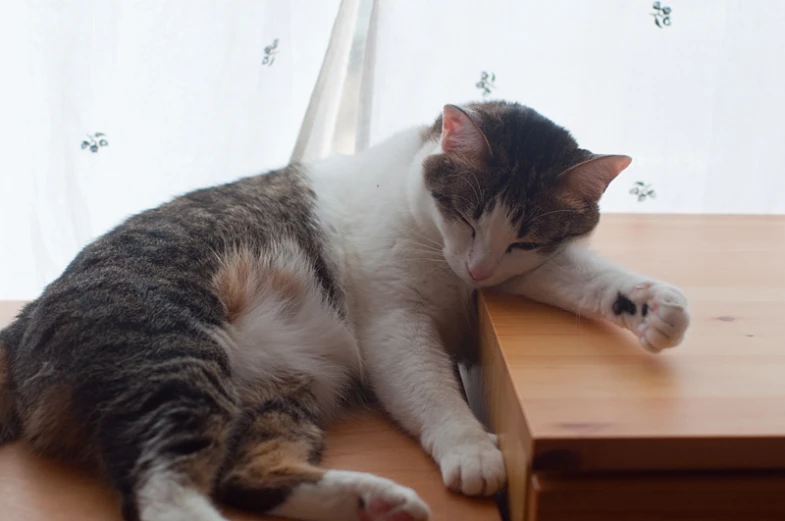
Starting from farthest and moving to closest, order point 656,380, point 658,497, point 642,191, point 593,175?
point 642,191
point 593,175
point 656,380
point 658,497

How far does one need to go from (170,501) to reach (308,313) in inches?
17.2

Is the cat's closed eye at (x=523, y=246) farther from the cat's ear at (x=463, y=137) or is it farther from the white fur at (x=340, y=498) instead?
the white fur at (x=340, y=498)

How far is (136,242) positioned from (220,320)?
199mm

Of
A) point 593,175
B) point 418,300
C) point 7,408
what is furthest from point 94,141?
point 593,175

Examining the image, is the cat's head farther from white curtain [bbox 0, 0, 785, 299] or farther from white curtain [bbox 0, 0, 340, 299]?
white curtain [bbox 0, 0, 340, 299]

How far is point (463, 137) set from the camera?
3.63ft

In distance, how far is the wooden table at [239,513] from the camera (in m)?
0.84

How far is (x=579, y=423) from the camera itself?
71 centimetres

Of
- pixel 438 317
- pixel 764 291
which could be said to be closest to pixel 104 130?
pixel 438 317

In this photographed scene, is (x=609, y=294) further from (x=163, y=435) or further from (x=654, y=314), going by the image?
(x=163, y=435)

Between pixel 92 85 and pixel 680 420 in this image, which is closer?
pixel 680 420

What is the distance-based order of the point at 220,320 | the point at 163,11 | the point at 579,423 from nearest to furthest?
the point at 579,423 → the point at 220,320 → the point at 163,11

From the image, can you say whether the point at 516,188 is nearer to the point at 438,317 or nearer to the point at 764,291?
the point at 438,317

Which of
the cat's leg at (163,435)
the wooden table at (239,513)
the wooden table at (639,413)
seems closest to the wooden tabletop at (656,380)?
the wooden table at (639,413)
